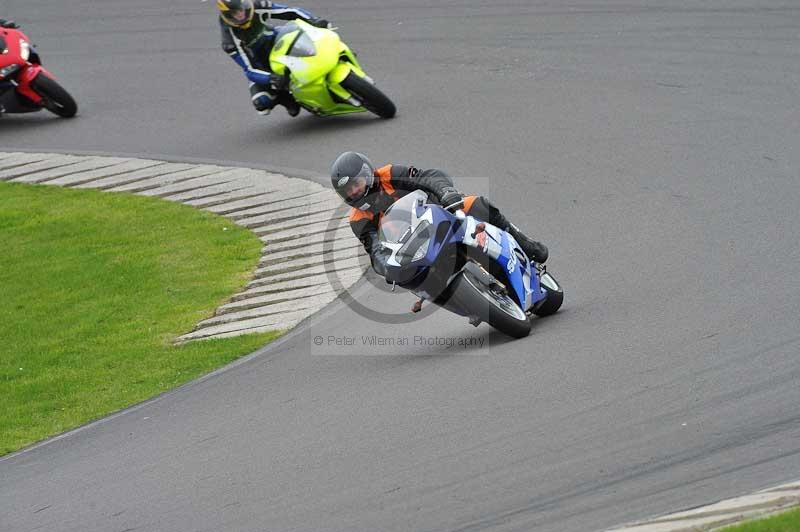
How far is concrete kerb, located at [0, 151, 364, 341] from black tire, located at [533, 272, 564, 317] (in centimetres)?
225

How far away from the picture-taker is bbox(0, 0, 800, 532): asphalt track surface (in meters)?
6.45

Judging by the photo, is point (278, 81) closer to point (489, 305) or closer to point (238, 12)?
point (238, 12)

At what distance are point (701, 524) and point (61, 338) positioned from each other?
7556mm

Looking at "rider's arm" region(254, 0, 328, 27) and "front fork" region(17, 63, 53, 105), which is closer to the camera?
"rider's arm" region(254, 0, 328, 27)

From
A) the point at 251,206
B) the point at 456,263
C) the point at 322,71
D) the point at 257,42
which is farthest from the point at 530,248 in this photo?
the point at 257,42

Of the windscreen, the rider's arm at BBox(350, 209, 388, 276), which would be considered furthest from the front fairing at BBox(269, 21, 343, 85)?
the windscreen

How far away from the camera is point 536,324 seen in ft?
31.3

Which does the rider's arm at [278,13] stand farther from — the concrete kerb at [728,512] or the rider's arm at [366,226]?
the concrete kerb at [728,512]

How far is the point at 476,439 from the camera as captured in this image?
23.1ft

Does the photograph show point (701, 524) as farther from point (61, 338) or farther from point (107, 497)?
point (61, 338)

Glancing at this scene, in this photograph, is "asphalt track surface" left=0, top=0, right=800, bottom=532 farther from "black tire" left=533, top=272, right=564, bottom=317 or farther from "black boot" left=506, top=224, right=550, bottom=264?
"black boot" left=506, top=224, right=550, bottom=264

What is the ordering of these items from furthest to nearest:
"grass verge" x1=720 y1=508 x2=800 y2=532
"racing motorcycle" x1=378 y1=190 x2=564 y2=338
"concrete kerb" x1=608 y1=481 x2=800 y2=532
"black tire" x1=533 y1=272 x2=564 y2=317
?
1. "black tire" x1=533 y1=272 x2=564 y2=317
2. "racing motorcycle" x1=378 y1=190 x2=564 y2=338
3. "concrete kerb" x1=608 y1=481 x2=800 y2=532
4. "grass verge" x1=720 y1=508 x2=800 y2=532

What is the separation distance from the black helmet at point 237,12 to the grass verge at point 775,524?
11.9m

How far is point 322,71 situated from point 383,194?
6.35 metres
